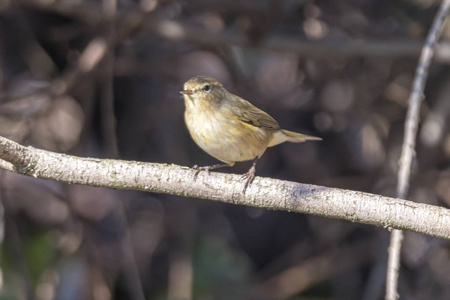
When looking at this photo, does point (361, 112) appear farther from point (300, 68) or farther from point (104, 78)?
point (104, 78)

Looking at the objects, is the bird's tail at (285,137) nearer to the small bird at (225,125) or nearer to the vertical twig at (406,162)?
the small bird at (225,125)

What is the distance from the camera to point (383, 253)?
16.2 feet

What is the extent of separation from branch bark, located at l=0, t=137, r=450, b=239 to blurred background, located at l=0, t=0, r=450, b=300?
81.7 inches

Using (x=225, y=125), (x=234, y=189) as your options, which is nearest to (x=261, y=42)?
(x=225, y=125)

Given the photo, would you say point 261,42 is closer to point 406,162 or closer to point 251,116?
point 251,116

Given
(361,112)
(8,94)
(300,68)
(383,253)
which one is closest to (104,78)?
(8,94)

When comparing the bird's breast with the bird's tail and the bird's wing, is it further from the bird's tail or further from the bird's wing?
the bird's tail

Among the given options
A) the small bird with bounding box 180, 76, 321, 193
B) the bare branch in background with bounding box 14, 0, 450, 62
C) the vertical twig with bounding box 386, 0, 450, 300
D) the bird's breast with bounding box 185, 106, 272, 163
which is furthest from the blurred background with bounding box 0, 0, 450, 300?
the vertical twig with bounding box 386, 0, 450, 300

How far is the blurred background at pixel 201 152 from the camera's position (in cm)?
477

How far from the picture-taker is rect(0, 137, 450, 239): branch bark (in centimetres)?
238

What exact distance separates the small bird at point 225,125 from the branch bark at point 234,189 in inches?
37.1

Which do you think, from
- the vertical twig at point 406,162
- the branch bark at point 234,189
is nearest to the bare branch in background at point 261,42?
the vertical twig at point 406,162

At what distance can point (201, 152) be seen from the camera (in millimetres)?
5773

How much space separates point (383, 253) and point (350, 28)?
1723 millimetres
